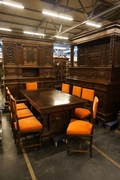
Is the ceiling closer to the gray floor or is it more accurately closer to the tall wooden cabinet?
the tall wooden cabinet

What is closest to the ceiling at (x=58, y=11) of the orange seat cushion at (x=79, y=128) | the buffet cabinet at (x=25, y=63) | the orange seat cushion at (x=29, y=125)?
the buffet cabinet at (x=25, y=63)

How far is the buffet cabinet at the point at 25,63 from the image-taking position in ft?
14.1

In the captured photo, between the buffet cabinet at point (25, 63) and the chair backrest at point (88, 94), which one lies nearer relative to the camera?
the chair backrest at point (88, 94)

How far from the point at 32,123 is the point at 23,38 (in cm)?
341

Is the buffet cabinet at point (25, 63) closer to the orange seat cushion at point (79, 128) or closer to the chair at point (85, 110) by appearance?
the chair at point (85, 110)

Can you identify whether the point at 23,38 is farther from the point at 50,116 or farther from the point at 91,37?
the point at 50,116

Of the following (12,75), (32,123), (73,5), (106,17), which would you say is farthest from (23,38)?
(106,17)

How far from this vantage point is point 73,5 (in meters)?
4.77

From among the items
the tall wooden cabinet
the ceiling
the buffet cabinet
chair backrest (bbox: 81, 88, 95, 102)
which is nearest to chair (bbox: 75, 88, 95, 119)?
chair backrest (bbox: 81, 88, 95, 102)

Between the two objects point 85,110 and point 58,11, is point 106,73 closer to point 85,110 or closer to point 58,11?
point 85,110

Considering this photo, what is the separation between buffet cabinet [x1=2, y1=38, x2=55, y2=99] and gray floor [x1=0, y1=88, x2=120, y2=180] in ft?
7.97

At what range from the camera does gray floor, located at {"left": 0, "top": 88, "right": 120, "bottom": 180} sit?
171 cm

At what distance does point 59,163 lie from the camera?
193 centimetres

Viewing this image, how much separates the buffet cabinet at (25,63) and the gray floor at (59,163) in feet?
7.97
